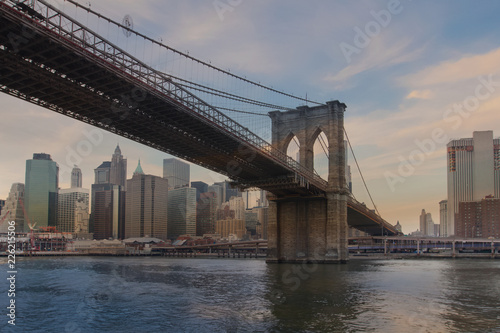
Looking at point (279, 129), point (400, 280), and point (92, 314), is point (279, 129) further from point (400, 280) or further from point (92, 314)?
point (92, 314)

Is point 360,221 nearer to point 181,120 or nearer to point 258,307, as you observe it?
point 181,120

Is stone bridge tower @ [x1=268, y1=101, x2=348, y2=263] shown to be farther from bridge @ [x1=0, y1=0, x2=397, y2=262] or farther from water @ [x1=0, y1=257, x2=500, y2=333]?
water @ [x1=0, y1=257, x2=500, y2=333]

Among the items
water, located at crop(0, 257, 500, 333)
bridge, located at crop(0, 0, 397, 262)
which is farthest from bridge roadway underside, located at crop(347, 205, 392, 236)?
water, located at crop(0, 257, 500, 333)

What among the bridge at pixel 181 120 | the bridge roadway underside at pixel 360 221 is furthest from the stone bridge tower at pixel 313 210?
the bridge roadway underside at pixel 360 221

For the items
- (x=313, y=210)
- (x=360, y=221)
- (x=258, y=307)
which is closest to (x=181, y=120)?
(x=258, y=307)

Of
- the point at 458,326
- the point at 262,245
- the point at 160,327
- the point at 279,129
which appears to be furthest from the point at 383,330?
the point at 262,245
